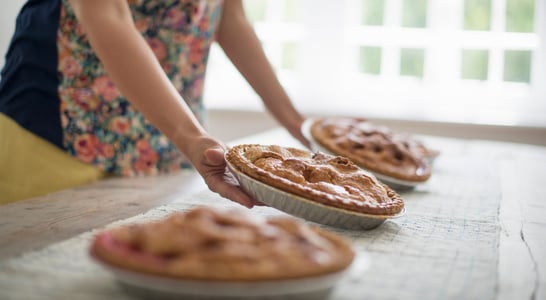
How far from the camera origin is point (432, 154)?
1.80m

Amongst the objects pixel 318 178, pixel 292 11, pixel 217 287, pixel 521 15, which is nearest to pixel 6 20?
pixel 292 11

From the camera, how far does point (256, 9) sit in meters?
3.82

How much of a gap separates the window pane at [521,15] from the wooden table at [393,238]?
1.87m

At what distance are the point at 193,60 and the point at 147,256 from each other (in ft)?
3.52

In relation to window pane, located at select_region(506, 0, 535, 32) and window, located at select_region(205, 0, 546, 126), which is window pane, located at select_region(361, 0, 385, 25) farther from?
window pane, located at select_region(506, 0, 535, 32)

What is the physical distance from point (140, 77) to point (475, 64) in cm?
266

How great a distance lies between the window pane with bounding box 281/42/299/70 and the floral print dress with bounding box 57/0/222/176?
2150mm

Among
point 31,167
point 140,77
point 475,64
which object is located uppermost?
point 140,77

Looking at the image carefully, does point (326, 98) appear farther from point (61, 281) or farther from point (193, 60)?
point (61, 281)

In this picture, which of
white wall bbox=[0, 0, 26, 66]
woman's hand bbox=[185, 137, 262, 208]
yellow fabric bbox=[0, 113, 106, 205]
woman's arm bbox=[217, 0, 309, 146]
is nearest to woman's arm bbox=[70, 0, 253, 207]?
woman's hand bbox=[185, 137, 262, 208]

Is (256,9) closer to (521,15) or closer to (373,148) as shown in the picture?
(521,15)

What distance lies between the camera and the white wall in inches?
108

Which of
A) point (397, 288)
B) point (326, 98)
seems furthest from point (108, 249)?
point (326, 98)

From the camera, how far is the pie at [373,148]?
1.46m
